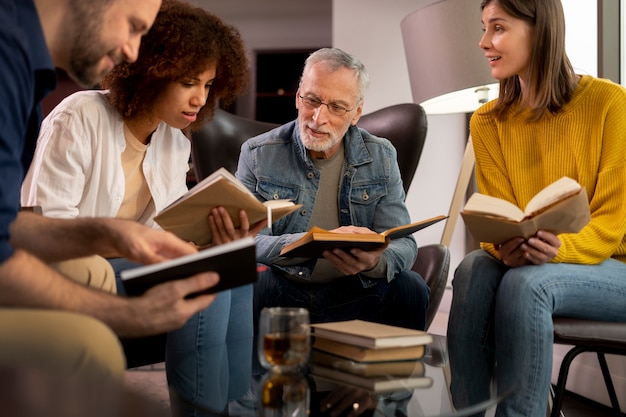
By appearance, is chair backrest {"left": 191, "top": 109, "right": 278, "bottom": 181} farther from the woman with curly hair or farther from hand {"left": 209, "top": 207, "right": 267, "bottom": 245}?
hand {"left": 209, "top": 207, "right": 267, "bottom": 245}

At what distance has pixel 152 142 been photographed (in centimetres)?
194

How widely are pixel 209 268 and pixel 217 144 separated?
4.89 feet

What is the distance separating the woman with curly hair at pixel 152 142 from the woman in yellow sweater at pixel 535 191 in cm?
56

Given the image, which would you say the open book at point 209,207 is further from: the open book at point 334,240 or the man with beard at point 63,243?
the man with beard at point 63,243

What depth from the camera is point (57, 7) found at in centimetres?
119

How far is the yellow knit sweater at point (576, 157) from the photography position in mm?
1737

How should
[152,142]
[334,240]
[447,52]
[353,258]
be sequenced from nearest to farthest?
[334,240], [353,258], [152,142], [447,52]

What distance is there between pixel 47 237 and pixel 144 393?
4.16ft

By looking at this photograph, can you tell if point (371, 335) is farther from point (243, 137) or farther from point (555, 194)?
point (243, 137)

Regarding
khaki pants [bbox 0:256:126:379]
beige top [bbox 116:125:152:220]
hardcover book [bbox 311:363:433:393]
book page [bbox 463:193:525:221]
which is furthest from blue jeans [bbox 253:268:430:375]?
khaki pants [bbox 0:256:126:379]

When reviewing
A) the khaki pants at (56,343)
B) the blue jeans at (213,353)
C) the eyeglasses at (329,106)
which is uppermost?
the eyeglasses at (329,106)

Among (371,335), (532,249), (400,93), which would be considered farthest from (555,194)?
(400,93)

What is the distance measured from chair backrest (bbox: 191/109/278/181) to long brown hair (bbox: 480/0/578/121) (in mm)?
1059

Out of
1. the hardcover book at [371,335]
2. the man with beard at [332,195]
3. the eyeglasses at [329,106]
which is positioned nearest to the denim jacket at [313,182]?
the man with beard at [332,195]
